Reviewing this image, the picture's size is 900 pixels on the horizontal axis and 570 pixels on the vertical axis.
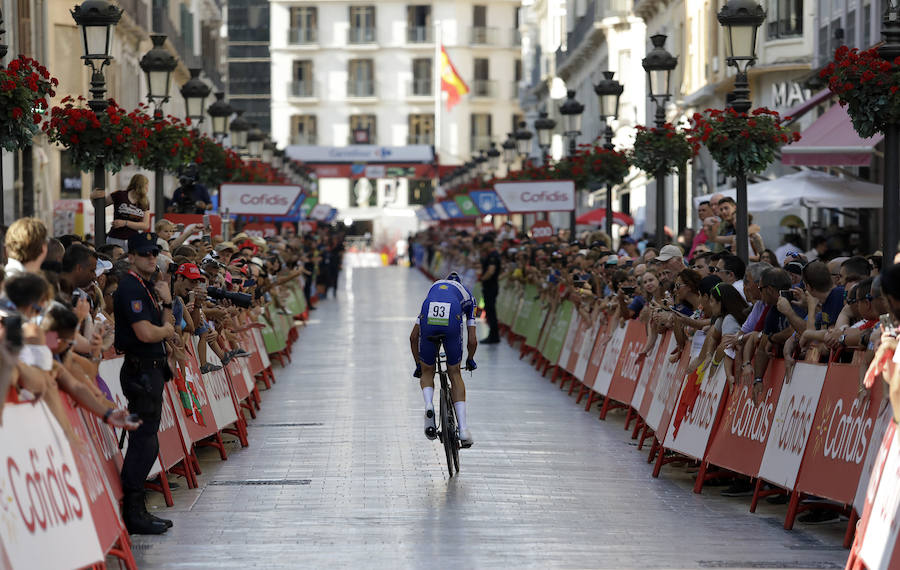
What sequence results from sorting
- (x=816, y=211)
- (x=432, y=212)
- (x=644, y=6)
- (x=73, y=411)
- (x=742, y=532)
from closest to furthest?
(x=73, y=411)
(x=742, y=532)
(x=816, y=211)
(x=644, y=6)
(x=432, y=212)

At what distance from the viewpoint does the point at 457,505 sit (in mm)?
12586

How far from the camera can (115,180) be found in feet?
144

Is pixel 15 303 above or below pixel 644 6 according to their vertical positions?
below

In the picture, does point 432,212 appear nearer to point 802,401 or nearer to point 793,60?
point 793,60

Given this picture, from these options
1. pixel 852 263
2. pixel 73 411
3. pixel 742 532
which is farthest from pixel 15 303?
pixel 852 263

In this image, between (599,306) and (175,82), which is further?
(175,82)

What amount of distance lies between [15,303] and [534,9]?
84.0 meters

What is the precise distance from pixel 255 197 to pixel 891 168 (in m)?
16.6

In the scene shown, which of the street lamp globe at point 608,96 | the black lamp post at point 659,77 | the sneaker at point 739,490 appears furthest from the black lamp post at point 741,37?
the street lamp globe at point 608,96

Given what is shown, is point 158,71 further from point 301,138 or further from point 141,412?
point 301,138

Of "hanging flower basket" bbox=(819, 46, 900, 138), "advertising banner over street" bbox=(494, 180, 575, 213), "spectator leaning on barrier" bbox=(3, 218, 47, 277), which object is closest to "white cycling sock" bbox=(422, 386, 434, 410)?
"hanging flower basket" bbox=(819, 46, 900, 138)

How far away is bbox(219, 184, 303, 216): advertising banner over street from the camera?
96.5ft

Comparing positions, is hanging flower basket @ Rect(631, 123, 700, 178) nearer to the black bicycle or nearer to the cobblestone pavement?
the cobblestone pavement

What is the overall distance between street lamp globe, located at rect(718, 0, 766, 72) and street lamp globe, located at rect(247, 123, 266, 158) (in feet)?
88.3
